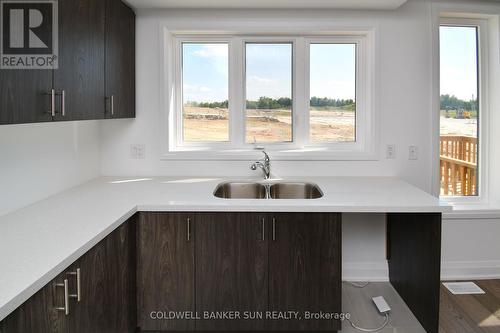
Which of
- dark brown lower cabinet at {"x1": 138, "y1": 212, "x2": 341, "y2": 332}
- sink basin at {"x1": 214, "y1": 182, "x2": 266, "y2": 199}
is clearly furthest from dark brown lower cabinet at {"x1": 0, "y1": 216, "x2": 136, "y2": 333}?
sink basin at {"x1": 214, "y1": 182, "x2": 266, "y2": 199}

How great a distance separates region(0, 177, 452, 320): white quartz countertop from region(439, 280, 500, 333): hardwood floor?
811 millimetres

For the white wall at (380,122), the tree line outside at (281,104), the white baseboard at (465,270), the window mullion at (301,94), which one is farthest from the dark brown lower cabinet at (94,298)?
the white baseboard at (465,270)

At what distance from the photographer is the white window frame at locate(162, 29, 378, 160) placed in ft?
9.65

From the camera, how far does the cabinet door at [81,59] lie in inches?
69.3

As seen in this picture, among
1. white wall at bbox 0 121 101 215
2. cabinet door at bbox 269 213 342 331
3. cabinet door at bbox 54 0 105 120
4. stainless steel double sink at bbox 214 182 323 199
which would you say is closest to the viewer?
cabinet door at bbox 54 0 105 120

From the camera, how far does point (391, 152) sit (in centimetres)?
295

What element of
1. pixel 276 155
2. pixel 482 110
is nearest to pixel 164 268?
pixel 276 155

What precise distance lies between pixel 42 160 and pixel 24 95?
79 centimetres

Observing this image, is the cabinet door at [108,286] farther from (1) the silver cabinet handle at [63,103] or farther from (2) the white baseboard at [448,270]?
(2) the white baseboard at [448,270]

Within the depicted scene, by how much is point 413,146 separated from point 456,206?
616 millimetres

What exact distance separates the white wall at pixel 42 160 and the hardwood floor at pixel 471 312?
243cm

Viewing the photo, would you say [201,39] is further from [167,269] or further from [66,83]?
[167,269]

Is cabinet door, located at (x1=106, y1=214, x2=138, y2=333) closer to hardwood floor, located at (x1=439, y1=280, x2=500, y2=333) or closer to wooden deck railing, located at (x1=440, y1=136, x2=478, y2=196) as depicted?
hardwood floor, located at (x1=439, y1=280, x2=500, y2=333)

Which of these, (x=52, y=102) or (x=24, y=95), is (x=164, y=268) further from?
(x=24, y=95)
